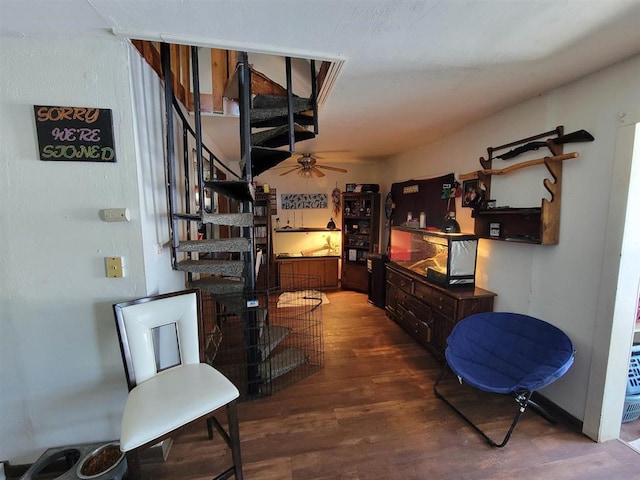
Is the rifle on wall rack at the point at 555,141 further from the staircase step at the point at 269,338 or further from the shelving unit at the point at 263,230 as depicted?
the shelving unit at the point at 263,230

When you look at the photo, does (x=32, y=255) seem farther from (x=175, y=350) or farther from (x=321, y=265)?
(x=321, y=265)

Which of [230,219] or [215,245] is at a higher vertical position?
[230,219]

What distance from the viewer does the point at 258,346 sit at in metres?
2.22

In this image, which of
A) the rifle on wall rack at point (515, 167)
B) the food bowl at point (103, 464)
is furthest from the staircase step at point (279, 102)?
the food bowl at point (103, 464)

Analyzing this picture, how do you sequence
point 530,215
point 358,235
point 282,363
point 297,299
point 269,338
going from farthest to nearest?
point 358,235, point 297,299, point 282,363, point 269,338, point 530,215

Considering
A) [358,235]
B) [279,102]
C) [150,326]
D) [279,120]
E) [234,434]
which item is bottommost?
[234,434]

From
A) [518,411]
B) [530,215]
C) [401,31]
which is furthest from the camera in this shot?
[530,215]

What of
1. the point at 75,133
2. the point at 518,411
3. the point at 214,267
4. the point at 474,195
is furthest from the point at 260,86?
the point at 518,411

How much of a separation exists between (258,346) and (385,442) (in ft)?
3.65

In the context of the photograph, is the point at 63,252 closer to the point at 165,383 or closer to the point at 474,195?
the point at 165,383

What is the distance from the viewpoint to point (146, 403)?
4.21ft

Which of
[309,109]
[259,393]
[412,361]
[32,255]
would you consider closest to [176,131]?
[309,109]

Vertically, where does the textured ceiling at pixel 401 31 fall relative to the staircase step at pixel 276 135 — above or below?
above

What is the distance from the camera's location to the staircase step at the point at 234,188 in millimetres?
1771
